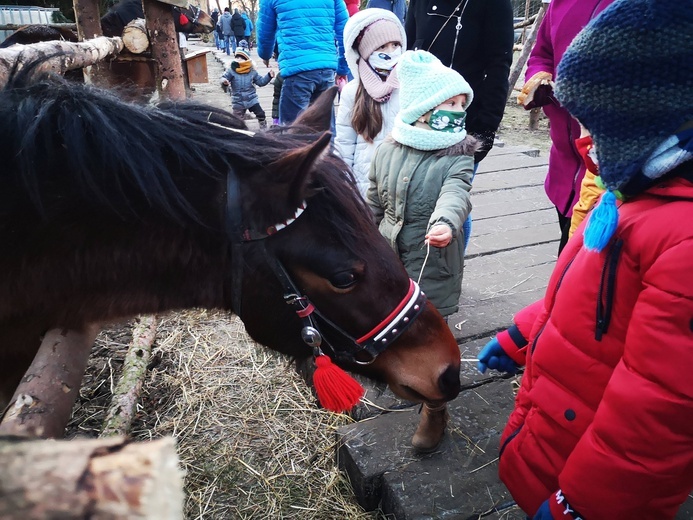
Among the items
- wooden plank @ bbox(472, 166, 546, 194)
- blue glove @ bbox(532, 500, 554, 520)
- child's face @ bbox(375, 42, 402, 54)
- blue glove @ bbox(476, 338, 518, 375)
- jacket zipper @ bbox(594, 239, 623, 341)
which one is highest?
child's face @ bbox(375, 42, 402, 54)

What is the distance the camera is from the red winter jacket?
97 cm

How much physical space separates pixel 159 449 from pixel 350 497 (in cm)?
184

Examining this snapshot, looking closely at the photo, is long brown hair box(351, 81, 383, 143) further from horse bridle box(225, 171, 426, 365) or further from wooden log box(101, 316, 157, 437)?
wooden log box(101, 316, 157, 437)

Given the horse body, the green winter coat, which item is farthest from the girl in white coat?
the horse body

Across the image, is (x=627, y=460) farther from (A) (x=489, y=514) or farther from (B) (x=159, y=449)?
(B) (x=159, y=449)

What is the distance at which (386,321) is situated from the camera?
1.42 m

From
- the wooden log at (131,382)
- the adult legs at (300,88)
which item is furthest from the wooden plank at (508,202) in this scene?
the wooden log at (131,382)

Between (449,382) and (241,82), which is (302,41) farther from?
(449,382)

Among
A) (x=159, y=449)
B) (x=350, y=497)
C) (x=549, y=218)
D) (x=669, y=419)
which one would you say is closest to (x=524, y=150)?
(x=549, y=218)

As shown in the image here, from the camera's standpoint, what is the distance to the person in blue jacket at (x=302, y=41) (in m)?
4.66

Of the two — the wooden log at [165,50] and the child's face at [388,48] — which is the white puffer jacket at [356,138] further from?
the wooden log at [165,50]

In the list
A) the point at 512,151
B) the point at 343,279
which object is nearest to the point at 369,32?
the point at 343,279

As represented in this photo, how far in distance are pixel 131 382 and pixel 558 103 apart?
98.9 inches

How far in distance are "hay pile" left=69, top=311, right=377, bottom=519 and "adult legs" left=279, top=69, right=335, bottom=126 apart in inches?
104
